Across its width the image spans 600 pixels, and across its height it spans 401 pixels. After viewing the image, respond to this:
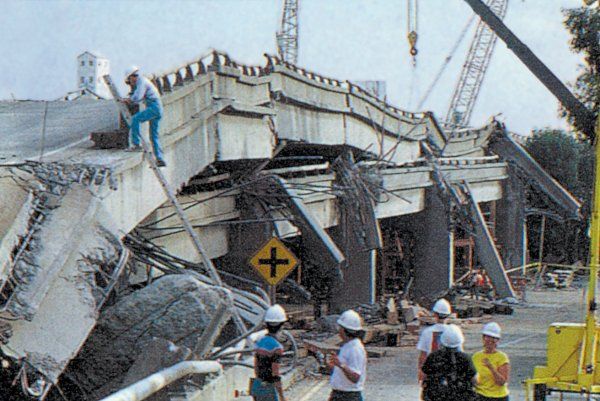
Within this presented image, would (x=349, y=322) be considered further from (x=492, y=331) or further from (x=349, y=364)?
(x=492, y=331)

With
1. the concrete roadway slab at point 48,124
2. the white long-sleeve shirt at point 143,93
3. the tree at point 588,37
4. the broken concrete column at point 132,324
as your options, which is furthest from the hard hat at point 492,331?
the tree at point 588,37

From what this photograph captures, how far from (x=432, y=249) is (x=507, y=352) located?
53.1 feet

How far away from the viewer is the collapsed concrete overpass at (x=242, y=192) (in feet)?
44.5

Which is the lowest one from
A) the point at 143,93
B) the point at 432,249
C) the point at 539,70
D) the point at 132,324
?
the point at 132,324

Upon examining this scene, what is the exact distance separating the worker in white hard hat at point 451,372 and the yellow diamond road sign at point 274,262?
8.48 meters

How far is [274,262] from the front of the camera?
1897 cm

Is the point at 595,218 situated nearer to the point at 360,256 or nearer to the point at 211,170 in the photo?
the point at 211,170

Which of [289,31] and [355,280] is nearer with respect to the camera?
[355,280]

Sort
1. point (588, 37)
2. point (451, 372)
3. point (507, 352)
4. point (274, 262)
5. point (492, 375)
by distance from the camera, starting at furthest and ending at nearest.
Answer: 1. point (588, 37)
2. point (507, 352)
3. point (274, 262)
4. point (492, 375)
5. point (451, 372)

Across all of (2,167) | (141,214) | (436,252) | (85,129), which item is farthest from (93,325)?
(436,252)

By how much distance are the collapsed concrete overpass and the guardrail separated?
173cm

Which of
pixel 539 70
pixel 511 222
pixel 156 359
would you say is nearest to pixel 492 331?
pixel 156 359

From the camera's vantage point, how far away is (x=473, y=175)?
4525 centimetres

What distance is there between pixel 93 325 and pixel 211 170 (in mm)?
12620
